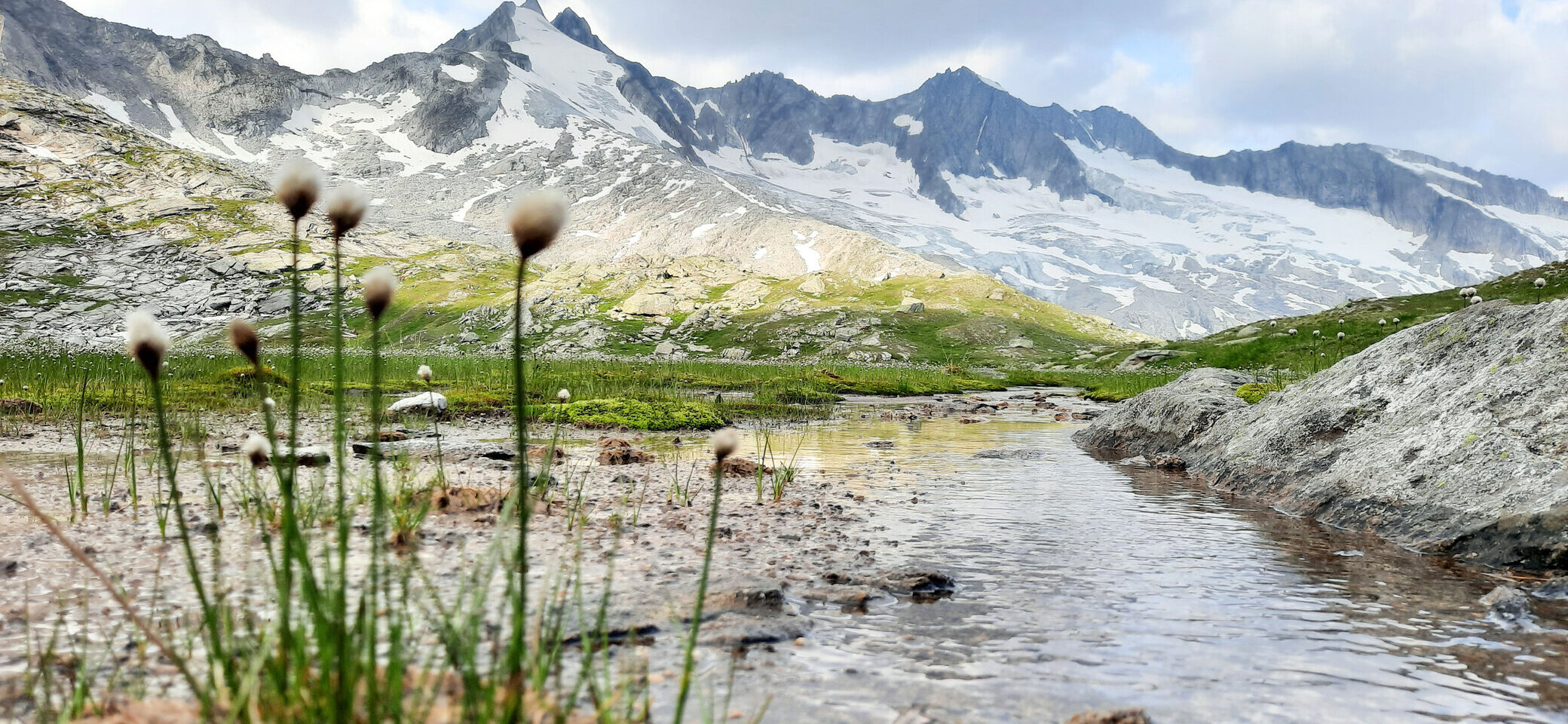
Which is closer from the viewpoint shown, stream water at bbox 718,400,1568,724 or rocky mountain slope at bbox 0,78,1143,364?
stream water at bbox 718,400,1568,724

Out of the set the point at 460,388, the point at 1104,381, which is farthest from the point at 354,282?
the point at 460,388

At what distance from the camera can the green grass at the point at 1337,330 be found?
42.7 metres

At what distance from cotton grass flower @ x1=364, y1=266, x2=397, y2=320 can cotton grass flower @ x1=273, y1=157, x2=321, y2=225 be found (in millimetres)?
247

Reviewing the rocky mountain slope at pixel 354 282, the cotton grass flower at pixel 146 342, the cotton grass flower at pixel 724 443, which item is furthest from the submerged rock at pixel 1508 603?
the rocky mountain slope at pixel 354 282

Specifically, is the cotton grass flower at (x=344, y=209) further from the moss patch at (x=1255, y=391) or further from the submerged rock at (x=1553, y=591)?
the moss patch at (x=1255, y=391)

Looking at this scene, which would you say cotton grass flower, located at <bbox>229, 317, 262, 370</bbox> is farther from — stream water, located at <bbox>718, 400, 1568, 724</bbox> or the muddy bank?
stream water, located at <bbox>718, 400, 1568, 724</bbox>

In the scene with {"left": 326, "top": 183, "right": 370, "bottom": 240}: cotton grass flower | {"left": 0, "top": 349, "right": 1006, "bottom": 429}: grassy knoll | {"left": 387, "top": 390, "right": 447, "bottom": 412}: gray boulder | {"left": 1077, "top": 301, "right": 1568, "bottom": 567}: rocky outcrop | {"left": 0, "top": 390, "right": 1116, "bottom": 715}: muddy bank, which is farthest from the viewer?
{"left": 387, "top": 390, "right": 447, "bottom": 412}: gray boulder

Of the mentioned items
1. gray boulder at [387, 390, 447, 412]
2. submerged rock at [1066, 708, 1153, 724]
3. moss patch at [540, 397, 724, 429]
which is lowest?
submerged rock at [1066, 708, 1153, 724]

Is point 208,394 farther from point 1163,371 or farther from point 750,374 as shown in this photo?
point 1163,371

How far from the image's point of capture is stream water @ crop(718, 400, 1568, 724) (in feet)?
11.8

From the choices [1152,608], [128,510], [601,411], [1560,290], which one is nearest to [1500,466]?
[1152,608]

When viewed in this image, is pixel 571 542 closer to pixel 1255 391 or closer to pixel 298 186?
pixel 298 186

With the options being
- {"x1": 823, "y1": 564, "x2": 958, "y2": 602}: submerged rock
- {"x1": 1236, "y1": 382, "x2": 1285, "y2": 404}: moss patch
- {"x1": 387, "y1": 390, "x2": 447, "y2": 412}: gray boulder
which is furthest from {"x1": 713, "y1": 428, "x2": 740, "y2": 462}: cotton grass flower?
{"x1": 1236, "y1": 382, "x2": 1285, "y2": 404}: moss patch

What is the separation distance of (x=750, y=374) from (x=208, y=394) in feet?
83.4
